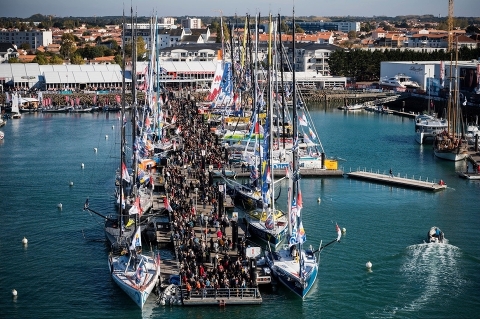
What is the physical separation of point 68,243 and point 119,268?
4.11m

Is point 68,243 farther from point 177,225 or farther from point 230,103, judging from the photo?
point 230,103

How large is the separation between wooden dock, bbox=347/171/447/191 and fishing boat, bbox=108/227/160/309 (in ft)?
45.4

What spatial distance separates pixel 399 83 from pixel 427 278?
Answer: 166ft

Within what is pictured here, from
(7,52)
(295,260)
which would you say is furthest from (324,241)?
(7,52)

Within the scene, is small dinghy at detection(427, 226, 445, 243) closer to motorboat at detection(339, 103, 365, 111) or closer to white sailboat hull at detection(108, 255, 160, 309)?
→ white sailboat hull at detection(108, 255, 160, 309)

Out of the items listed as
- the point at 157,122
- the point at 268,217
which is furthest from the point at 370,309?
the point at 157,122

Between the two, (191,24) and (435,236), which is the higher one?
(191,24)

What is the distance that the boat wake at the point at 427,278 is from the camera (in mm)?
19484

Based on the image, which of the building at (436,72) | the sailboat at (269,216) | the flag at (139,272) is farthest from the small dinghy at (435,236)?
the building at (436,72)

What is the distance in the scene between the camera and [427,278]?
2109cm

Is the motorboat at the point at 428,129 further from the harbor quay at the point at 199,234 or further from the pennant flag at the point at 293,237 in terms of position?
the pennant flag at the point at 293,237

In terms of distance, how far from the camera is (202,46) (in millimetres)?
84750

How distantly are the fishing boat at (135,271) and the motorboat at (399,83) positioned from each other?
5097 cm

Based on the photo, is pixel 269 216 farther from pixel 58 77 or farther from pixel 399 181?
pixel 58 77
